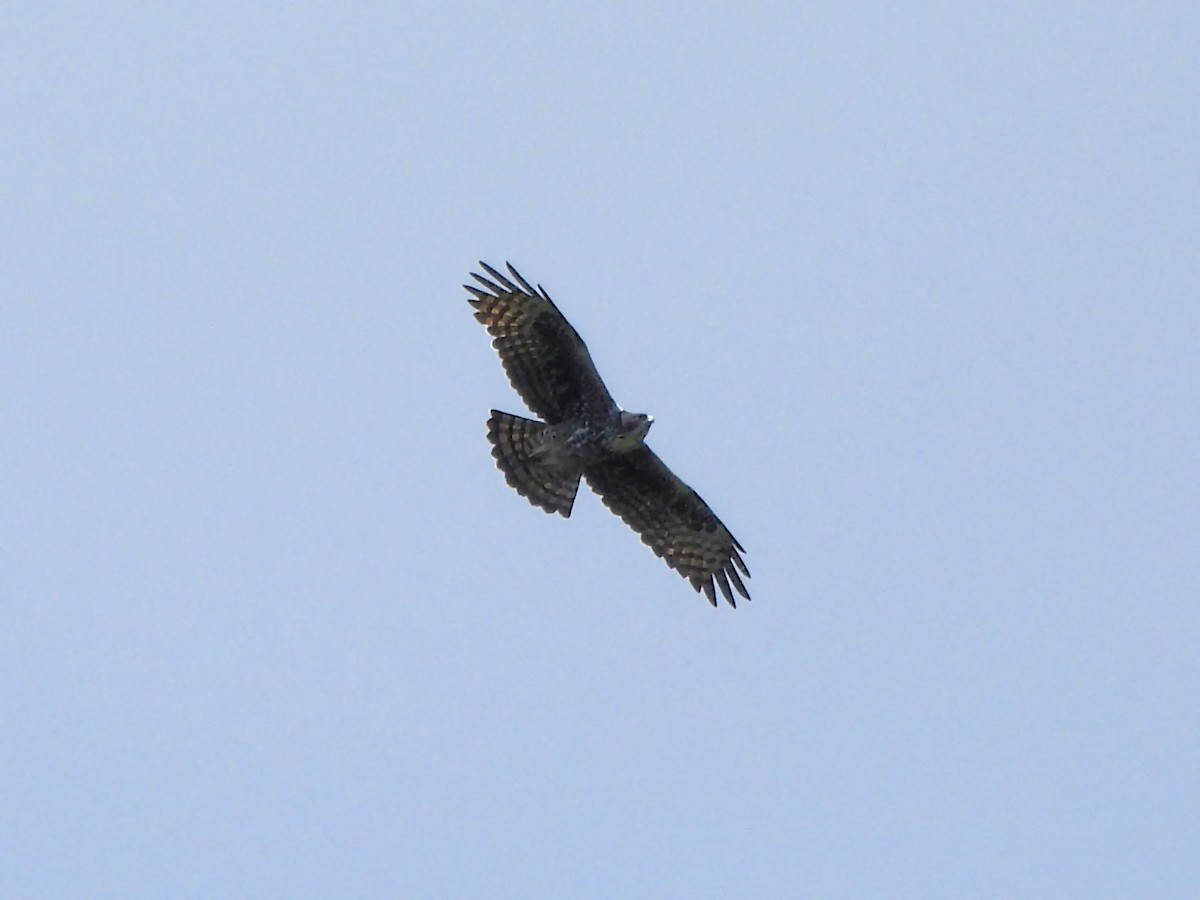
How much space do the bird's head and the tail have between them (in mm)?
663

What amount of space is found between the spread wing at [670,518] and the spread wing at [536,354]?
86cm

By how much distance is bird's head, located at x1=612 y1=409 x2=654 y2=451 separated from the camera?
18.8 m

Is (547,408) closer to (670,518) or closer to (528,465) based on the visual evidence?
(528,465)

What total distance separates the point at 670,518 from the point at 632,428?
176 cm

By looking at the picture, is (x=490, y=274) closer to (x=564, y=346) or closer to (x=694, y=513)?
(x=564, y=346)

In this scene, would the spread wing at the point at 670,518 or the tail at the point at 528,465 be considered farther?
the spread wing at the point at 670,518

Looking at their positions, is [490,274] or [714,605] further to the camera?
[714,605]

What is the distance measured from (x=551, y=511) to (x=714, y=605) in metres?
2.36

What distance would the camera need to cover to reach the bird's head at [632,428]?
18750 millimetres

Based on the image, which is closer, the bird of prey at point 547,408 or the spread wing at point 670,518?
the bird of prey at point 547,408

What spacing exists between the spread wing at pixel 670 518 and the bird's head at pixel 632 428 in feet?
2.17

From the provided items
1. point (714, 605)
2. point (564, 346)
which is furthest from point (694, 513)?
point (564, 346)

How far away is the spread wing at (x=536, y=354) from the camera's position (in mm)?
18969

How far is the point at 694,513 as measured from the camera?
20125 millimetres
